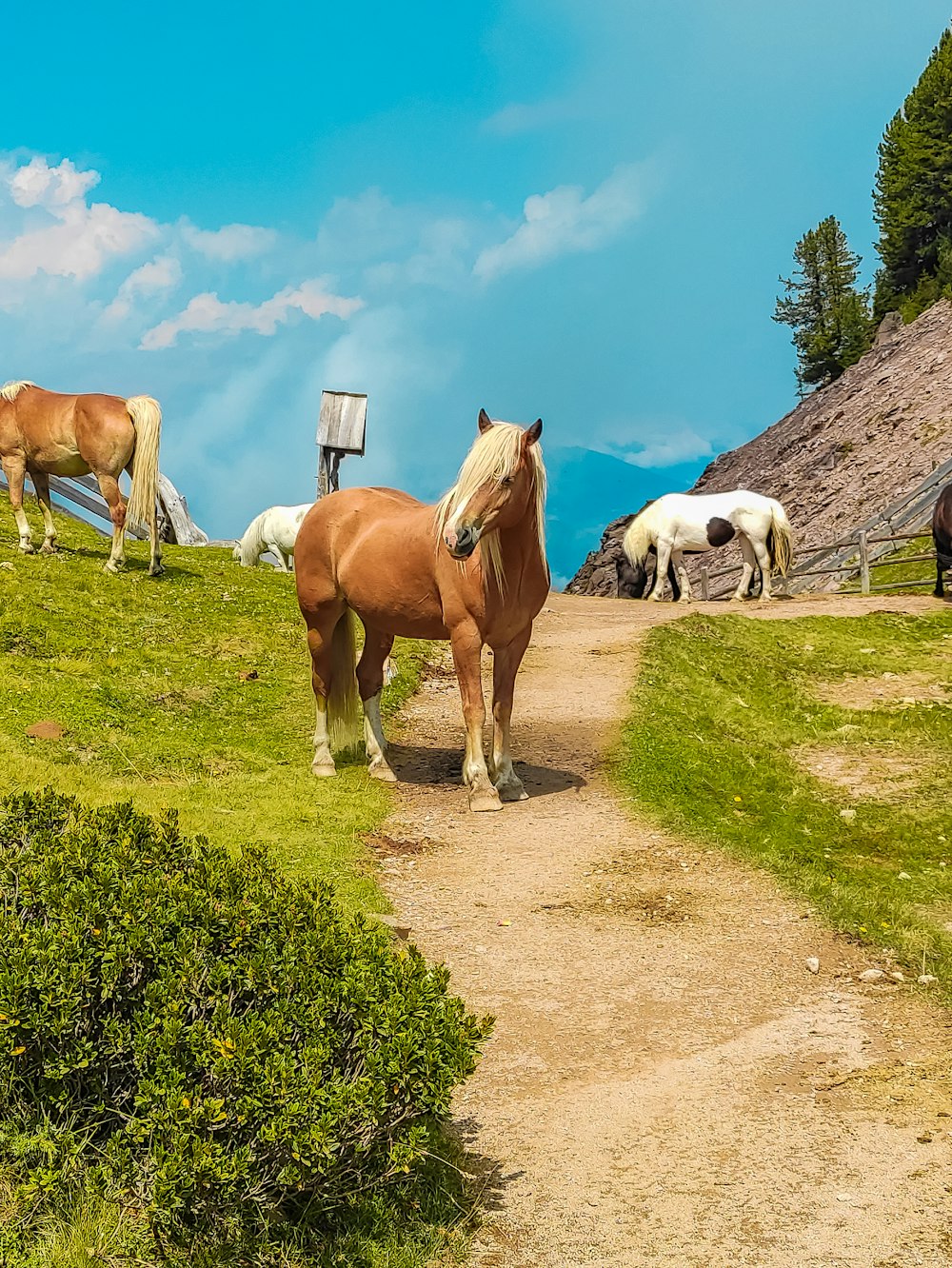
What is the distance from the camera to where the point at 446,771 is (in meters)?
11.0

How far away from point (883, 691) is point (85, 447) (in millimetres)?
11537

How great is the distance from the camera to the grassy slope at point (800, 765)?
806 cm

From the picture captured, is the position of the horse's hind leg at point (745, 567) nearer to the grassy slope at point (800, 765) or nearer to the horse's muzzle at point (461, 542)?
the grassy slope at point (800, 765)

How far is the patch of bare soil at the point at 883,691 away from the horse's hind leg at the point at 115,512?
399 inches

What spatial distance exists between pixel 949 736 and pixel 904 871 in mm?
4327

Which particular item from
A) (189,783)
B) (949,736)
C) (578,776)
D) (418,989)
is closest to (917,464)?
(949,736)

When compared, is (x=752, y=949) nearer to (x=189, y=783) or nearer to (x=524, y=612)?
(x=524, y=612)

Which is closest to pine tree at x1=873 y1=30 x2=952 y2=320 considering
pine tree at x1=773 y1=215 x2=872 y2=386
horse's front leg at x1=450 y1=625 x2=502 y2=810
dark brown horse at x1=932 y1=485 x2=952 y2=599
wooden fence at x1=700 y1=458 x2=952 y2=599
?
pine tree at x1=773 y1=215 x2=872 y2=386

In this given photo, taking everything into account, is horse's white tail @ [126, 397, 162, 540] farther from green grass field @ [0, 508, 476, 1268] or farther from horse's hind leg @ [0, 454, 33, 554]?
horse's hind leg @ [0, 454, 33, 554]

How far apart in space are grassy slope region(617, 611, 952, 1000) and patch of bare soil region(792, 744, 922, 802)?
0.31 ft

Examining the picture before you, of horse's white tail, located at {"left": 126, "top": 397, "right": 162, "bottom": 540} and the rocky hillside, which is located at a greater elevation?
the rocky hillside

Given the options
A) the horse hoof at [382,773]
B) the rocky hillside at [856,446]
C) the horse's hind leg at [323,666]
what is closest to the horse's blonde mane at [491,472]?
the horse's hind leg at [323,666]

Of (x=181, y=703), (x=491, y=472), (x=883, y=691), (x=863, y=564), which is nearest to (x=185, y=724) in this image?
(x=181, y=703)

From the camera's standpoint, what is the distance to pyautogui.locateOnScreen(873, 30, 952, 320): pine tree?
63000 millimetres
